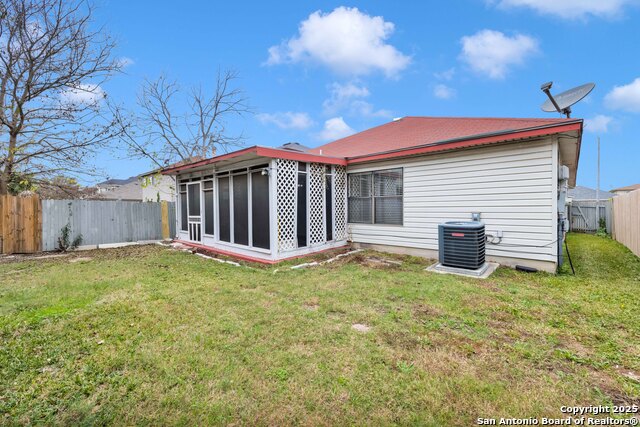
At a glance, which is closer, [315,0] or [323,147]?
[315,0]

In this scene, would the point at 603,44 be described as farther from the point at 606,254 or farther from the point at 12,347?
the point at 12,347

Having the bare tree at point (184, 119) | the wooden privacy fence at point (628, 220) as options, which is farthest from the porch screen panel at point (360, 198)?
the bare tree at point (184, 119)

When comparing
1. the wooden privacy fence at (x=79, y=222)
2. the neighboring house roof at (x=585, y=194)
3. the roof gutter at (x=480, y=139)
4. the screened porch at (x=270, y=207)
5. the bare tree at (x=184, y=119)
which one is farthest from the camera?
the neighboring house roof at (x=585, y=194)

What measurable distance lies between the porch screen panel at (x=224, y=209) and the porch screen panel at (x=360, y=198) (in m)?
3.41

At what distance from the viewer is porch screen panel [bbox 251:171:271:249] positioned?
6.57m

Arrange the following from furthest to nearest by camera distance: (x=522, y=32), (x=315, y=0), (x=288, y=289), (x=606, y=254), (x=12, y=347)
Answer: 1. (x=315, y=0)
2. (x=522, y=32)
3. (x=606, y=254)
4. (x=288, y=289)
5. (x=12, y=347)

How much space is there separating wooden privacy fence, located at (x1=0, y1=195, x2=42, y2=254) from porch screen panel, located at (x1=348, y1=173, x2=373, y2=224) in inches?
358

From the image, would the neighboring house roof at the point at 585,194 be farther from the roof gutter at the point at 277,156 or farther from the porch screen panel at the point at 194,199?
the porch screen panel at the point at 194,199

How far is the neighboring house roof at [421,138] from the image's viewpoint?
5.20 metres

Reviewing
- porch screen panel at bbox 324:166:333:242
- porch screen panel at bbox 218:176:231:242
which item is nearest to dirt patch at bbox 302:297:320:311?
porch screen panel at bbox 324:166:333:242

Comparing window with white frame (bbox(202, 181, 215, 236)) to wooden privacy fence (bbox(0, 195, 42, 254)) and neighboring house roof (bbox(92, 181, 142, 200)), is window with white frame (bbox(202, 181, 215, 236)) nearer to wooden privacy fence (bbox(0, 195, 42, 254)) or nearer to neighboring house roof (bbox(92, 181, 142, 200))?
wooden privacy fence (bbox(0, 195, 42, 254))

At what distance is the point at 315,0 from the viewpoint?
29.7 ft

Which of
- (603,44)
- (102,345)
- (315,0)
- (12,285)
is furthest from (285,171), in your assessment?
(603,44)

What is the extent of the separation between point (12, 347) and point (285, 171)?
16.3 feet
